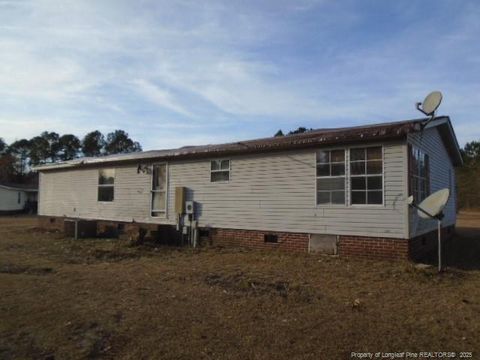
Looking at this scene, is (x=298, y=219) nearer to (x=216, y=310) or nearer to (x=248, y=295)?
(x=248, y=295)

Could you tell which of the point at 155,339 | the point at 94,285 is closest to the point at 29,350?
the point at 155,339

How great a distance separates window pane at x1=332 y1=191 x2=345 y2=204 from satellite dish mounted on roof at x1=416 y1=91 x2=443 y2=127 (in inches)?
103

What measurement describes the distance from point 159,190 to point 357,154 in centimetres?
752

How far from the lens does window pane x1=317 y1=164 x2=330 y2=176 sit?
1073 cm

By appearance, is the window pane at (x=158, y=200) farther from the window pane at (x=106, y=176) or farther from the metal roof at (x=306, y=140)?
the window pane at (x=106, y=176)

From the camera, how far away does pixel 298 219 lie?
11125 millimetres

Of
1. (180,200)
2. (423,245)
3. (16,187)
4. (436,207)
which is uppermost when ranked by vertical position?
(16,187)

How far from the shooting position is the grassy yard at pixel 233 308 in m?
4.56

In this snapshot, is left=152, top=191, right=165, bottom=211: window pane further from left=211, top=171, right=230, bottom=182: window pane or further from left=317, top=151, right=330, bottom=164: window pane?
left=317, top=151, right=330, bottom=164: window pane

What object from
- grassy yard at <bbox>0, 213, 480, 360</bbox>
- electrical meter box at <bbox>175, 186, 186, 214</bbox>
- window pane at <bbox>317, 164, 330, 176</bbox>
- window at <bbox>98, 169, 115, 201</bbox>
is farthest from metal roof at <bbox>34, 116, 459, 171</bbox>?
grassy yard at <bbox>0, 213, 480, 360</bbox>

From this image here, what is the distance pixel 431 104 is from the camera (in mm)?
9680

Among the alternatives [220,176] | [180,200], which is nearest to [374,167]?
[220,176]

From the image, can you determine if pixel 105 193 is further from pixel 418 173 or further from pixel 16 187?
pixel 16 187

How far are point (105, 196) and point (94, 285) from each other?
9987 millimetres
